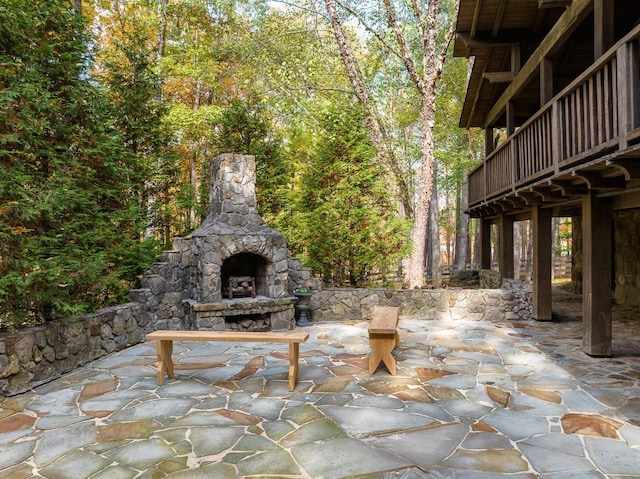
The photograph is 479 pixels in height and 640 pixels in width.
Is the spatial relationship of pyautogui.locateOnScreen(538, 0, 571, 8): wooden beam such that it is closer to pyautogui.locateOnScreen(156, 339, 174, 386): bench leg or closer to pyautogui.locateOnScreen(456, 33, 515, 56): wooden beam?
pyautogui.locateOnScreen(456, 33, 515, 56): wooden beam

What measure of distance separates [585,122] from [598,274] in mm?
2275

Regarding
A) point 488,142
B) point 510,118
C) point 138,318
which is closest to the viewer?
point 138,318

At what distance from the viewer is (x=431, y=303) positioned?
373 inches

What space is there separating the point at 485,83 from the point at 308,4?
889 cm

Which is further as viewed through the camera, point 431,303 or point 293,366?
point 431,303

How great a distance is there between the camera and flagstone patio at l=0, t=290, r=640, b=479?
3.14 meters

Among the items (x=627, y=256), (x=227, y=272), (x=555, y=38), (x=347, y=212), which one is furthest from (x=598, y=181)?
(x=227, y=272)

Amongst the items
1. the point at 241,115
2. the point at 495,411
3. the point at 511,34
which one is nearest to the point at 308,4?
the point at 241,115

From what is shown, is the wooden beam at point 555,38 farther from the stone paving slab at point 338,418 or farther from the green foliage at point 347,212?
the stone paving slab at point 338,418

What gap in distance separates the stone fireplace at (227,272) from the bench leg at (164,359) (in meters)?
2.42

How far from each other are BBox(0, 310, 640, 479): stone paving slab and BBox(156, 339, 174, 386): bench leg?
0.46 feet

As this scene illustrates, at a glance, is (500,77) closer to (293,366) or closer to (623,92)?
(623,92)

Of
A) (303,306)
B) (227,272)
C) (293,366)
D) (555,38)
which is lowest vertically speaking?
(293,366)

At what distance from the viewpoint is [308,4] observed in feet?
53.9
